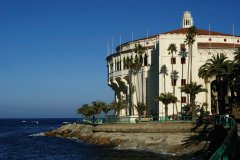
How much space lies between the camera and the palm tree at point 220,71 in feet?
207

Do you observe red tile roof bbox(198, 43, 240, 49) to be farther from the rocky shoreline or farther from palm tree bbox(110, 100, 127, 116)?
the rocky shoreline

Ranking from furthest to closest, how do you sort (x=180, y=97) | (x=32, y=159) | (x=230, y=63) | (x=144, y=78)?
(x=144, y=78) → (x=180, y=97) → (x=230, y=63) → (x=32, y=159)

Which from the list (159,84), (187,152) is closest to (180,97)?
(159,84)

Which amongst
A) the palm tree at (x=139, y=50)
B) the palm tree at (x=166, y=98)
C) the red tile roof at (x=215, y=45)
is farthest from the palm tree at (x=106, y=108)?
the red tile roof at (x=215, y=45)

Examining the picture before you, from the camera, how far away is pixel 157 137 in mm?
54938

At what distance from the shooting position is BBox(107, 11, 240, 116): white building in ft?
242

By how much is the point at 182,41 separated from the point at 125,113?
2269cm

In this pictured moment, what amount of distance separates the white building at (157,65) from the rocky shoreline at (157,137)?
42.4 feet

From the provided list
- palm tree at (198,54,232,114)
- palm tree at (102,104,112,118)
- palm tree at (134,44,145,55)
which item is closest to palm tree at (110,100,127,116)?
palm tree at (102,104,112,118)

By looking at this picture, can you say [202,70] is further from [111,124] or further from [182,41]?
[111,124]

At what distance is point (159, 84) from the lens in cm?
7412

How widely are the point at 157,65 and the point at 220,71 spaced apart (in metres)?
15.8

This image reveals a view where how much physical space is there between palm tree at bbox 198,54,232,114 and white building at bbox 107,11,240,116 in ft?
11.3

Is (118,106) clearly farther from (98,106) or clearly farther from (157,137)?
(157,137)
